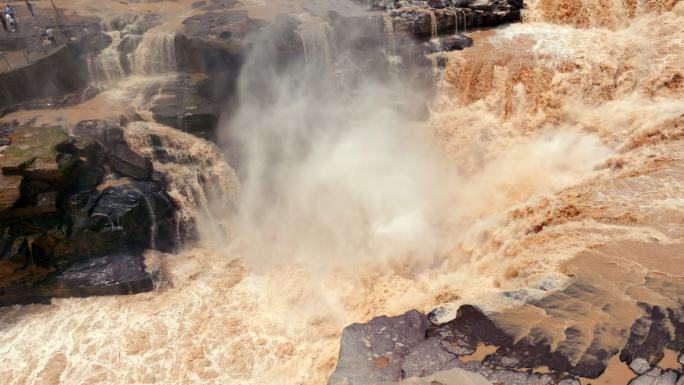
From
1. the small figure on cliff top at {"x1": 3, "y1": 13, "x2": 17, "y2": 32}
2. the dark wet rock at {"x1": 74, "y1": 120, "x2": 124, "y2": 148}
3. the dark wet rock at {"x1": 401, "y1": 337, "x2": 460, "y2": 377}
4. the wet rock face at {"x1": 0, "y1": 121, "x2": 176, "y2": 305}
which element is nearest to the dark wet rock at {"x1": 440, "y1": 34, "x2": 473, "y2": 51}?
the wet rock face at {"x1": 0, "y1": 121, "x2": 176, "y2": 305}

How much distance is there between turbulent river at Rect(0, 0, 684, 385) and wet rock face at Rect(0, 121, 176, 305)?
553 mm

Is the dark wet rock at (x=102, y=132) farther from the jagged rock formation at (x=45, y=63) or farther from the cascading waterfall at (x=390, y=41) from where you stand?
the cascading waterfall at (x=390, y=41)

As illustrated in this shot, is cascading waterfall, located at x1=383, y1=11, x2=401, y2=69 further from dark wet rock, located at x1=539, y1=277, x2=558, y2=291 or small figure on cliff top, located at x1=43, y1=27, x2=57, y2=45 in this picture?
small figure on cliff top, located at x1=43, y1=27, x2=57, y2=45

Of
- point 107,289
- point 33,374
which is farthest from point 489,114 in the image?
point 33,374

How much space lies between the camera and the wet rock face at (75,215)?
11.9m

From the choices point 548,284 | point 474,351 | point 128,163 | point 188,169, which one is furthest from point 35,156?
point 548,284

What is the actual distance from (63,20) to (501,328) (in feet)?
62.4

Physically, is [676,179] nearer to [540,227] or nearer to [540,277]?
[540,227]

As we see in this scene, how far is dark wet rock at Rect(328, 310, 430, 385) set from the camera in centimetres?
757

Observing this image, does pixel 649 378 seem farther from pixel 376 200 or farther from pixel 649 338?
pixel 376 200

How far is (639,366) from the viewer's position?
656 centimetres

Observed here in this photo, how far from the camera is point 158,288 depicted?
1258 centimetres

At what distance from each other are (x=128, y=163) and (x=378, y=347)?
30.6 ft

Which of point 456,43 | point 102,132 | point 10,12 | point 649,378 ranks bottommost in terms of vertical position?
point 649,378
